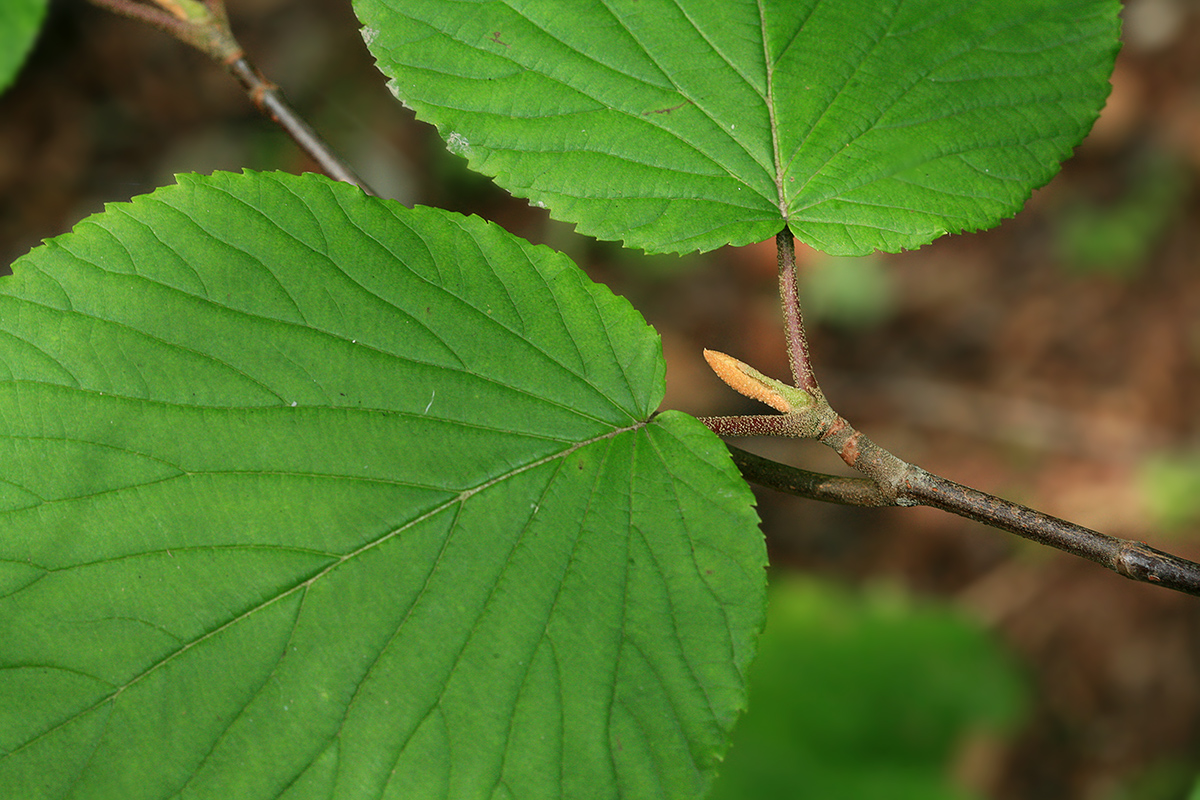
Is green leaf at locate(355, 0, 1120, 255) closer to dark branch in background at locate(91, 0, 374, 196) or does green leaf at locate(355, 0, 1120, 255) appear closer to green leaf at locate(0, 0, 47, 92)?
dark branch in background at locate(91, 0, 374, 196)

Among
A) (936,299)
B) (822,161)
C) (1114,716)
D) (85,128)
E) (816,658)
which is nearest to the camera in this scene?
(822,161)

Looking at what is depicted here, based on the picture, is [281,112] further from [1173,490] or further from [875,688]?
[1173,490]

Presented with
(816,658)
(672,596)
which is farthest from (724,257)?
(672,596)

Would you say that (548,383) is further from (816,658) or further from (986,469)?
(986,469)

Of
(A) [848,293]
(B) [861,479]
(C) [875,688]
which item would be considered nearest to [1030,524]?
(B) [861,479]

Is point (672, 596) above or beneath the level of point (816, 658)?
beneath

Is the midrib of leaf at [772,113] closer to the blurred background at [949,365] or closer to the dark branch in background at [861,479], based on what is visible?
the dark branch in background at [861,479]

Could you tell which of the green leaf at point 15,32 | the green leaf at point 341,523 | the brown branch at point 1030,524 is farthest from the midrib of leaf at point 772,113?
the green leaf at point 15,32
